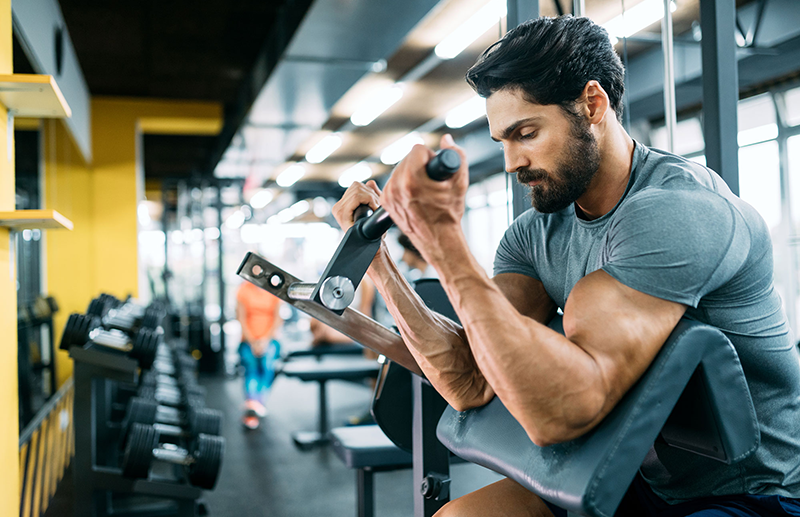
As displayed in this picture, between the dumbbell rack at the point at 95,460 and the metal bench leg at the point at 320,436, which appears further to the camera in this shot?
the metal bench leg at the point at 320,436

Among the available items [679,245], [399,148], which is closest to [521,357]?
[679,245]

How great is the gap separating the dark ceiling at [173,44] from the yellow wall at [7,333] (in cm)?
206

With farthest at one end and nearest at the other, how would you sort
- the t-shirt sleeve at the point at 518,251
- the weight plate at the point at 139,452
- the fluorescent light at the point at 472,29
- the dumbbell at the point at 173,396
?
the fluorescent light at the point at 472,29
the dumbbell at the point at 173,396
the weight plate at the point at 139,452
the t-shirt sleeve at the point at 518,251

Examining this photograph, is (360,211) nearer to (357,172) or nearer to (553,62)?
(553,62)

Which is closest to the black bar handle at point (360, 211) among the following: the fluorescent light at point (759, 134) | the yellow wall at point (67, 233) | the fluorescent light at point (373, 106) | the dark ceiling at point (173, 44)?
the dark ceiling at point (173, 44)

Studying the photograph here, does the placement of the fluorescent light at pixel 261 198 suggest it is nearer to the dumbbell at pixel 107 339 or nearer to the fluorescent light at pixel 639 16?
the fluorescent light at pixel 639 16

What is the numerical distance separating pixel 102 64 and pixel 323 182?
681 centimetres

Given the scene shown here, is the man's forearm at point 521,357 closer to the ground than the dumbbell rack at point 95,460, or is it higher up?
higher up

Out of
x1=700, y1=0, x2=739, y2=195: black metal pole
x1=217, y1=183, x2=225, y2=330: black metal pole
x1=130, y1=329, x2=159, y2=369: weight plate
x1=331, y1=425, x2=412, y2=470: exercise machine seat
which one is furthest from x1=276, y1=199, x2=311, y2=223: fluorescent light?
x1=700, y1=0, x2=739, y2=195: black metal pole

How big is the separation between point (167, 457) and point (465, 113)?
5.63m

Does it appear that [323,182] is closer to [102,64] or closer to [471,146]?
[471,146]

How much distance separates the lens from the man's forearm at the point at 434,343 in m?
1.08

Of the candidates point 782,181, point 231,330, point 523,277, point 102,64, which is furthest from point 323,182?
point 523,277

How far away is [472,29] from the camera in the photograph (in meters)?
4.22
